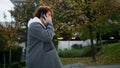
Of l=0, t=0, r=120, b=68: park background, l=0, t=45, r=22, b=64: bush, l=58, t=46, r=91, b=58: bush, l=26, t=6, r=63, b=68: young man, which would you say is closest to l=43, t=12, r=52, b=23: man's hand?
l=26, t=6, r=63, b=68: young man

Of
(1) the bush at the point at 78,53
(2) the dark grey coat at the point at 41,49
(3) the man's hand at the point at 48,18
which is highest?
(3) the man's hand at the point at 48,18

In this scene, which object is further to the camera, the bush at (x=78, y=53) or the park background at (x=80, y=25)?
the bush at (x=78, y=53)

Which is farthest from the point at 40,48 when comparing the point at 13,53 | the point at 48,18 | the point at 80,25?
the point at 13,53

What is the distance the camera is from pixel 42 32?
5496 mm

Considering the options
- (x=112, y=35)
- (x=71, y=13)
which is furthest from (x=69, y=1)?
(x=112, y=35)

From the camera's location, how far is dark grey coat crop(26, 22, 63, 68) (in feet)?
17.9

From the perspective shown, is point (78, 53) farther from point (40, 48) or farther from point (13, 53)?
point (40, 48)

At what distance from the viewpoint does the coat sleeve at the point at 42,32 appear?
546 cm

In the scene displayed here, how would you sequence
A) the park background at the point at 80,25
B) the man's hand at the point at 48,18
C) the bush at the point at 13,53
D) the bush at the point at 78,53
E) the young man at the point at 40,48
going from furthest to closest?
the bush at the point at 78,53, the bush at the point at 13,53, the park background at the point at 80,25, the man's hand at the point at 48,18, the young man at the point at 40,48

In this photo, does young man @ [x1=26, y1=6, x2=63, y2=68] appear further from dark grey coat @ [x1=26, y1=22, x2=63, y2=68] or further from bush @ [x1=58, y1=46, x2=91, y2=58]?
bush @ [x1=58, y1=46, x2=91, y2=58]

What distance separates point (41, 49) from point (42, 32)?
0.24 metres

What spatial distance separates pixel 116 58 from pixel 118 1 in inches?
153

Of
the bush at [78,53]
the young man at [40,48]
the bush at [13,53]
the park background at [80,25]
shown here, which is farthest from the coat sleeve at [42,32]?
the bush at [78,53]

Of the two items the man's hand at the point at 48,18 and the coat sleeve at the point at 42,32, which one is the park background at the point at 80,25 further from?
the coat sleeve at the point at 42,32
